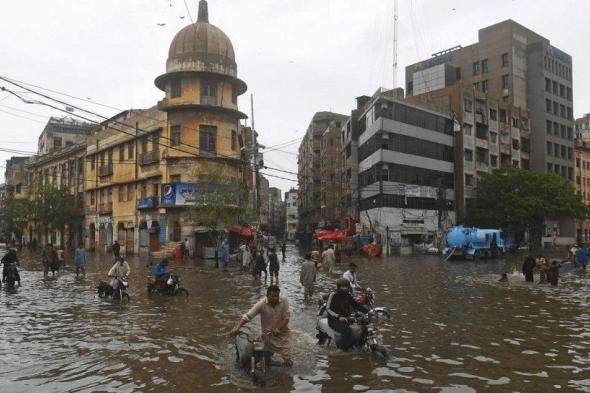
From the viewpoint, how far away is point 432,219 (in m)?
59.0

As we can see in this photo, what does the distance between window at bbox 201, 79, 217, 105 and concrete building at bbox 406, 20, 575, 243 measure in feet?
135

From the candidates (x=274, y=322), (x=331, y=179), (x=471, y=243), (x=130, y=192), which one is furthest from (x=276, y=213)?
(x=274, y=322)

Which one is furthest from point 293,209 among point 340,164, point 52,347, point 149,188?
point 52,347

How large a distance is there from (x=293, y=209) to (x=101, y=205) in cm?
11184

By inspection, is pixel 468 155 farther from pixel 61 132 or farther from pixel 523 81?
pixel 61 132

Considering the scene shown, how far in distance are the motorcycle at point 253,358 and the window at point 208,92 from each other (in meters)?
37.6

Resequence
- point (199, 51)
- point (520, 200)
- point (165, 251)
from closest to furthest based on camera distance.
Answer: point (165, 251)
point (199, 51)
point (520, 200)

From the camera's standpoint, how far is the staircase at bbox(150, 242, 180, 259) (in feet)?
137

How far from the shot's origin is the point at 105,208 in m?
54.6

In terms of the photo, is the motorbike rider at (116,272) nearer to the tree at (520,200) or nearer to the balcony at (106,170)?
the balcony at (106,170)

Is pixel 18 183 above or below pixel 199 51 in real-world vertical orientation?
below

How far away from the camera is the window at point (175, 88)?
145 ft

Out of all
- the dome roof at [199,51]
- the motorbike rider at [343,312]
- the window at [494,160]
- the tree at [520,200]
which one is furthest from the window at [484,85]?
the motorbike rider at [343,312]

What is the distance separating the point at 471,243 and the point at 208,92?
973 inches
